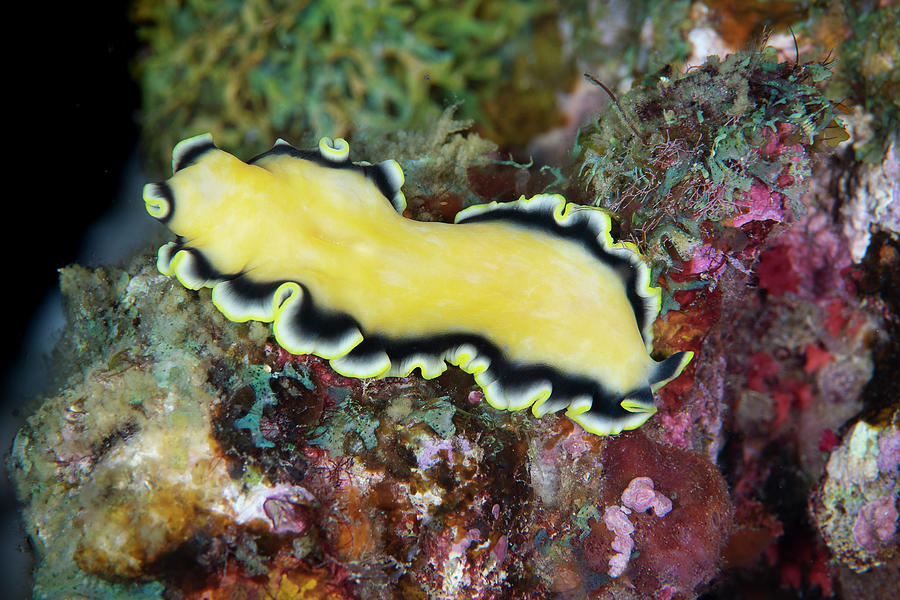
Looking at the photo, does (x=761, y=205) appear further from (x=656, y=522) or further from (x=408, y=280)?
(x=408, y=280)

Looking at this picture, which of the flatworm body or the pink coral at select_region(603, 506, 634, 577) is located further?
the pink coral at select_region(603, 506, 634, 577)

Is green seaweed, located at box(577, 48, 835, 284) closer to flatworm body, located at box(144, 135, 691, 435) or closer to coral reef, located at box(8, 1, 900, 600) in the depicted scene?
coral reef, located at box(8, 1, 900, 600)

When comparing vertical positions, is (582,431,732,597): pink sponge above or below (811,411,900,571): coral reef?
above

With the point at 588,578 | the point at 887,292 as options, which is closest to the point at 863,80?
the point at 887,292

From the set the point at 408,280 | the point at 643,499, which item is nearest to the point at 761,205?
the point at 643,499

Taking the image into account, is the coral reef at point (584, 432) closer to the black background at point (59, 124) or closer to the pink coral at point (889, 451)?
the pink coral at point (889, 451)

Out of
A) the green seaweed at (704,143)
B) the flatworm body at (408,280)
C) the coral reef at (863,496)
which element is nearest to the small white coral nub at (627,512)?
the flatworm body at (408,280)

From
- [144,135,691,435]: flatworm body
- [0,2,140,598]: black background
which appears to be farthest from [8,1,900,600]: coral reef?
[0,2,140,598]: black background
